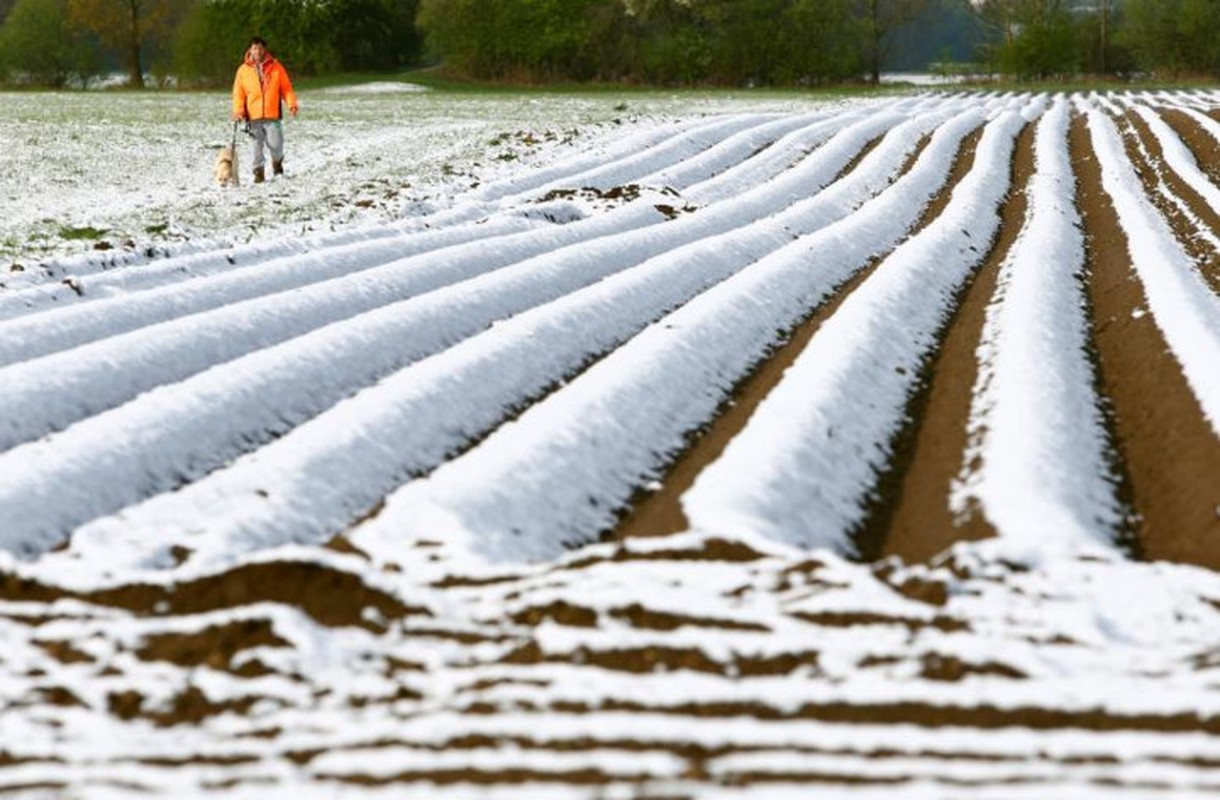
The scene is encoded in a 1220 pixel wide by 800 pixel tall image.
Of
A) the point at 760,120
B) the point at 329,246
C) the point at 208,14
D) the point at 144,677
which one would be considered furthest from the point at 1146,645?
the point at 208,14

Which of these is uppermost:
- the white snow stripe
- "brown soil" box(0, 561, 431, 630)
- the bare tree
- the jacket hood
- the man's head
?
the bare tree

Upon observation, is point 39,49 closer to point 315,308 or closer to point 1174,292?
point 315,308

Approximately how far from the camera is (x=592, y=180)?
45.0ft

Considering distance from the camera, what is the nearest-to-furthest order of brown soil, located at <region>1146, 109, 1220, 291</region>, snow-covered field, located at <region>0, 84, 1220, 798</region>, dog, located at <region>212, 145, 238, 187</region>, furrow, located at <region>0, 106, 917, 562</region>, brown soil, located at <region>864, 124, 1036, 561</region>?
snow-covered field, located at <region>0, 84, 1220, 798</region>
brown soil, located at <region>864, 124, 1036, 561</region>
furrow, located at <region>0, 106, 917, 562</region>
brown soil, located at <region>1146, 109, 1220, 291</region>
dog, located at <region>212, 145, 238, 187</region>

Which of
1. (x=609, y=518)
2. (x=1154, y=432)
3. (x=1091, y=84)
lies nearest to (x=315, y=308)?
(x=609, y=518)

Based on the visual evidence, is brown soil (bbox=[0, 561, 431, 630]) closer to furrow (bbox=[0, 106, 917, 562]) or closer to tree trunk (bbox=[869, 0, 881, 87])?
furrow (bbox=[0, 106, 917, 562])

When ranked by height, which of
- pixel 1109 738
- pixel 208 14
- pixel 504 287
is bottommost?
pixel 1109 738

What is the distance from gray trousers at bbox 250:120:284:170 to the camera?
14.1 metres

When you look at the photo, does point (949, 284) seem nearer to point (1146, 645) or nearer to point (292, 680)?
point (1146, 645)

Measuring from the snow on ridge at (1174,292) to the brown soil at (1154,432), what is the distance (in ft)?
0.20

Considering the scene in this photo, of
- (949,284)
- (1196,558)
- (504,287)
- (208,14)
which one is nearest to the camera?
(1196,558)

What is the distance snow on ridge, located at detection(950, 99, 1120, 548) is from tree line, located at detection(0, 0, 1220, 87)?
40.8 metres

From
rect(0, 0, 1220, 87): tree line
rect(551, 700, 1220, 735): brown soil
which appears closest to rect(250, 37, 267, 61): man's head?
rect(551, 700, 1220, 735): brown soil

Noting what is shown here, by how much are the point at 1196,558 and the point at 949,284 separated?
4498 millimetres
